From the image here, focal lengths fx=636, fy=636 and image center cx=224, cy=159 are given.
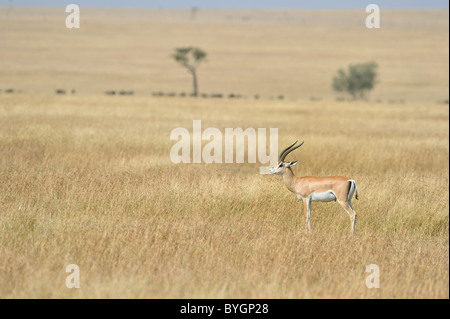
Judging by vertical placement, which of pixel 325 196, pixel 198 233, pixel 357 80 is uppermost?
pixel 357 80

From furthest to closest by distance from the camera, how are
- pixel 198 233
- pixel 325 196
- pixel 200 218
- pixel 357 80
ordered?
pixel 357 80, pixel 200 218, pixel 198 233, pixel 325 196

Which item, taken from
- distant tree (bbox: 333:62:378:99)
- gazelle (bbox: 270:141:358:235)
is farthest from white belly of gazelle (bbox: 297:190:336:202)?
distant tree (bbox: 333:62:378:99)

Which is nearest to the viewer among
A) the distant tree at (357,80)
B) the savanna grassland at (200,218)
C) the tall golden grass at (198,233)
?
the tall golden grass at (198,233)

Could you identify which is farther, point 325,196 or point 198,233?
point 198,233

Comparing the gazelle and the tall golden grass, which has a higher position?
the gazelle

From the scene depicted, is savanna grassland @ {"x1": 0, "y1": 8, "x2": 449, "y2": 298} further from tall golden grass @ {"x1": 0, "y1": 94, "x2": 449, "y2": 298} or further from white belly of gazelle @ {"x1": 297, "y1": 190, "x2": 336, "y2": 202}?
white belly of gazelle @ {"x1": 297, "y1": 190, "x2": 336, "y2": 202}

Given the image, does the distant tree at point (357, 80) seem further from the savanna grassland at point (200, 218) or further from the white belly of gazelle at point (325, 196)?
the white belly of gazelle at point (325, 196)

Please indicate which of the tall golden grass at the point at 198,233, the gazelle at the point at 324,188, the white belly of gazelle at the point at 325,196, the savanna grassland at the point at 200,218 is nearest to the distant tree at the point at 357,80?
the savanna grassland at the point at 200,218

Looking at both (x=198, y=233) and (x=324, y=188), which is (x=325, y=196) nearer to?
(x=324, y=188)

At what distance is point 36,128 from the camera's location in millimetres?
21656

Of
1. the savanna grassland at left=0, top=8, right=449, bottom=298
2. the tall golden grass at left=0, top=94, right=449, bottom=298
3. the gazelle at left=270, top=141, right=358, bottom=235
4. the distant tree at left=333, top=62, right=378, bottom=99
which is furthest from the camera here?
the distant tree at left=333, top=62, right=378, bottom=99

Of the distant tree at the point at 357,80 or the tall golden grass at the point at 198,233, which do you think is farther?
the distant tree at the point at 357,80

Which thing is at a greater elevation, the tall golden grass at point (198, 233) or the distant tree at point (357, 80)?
the distant tree at point (357, 80)

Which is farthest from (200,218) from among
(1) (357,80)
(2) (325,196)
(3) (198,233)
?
(1) (357,80)
